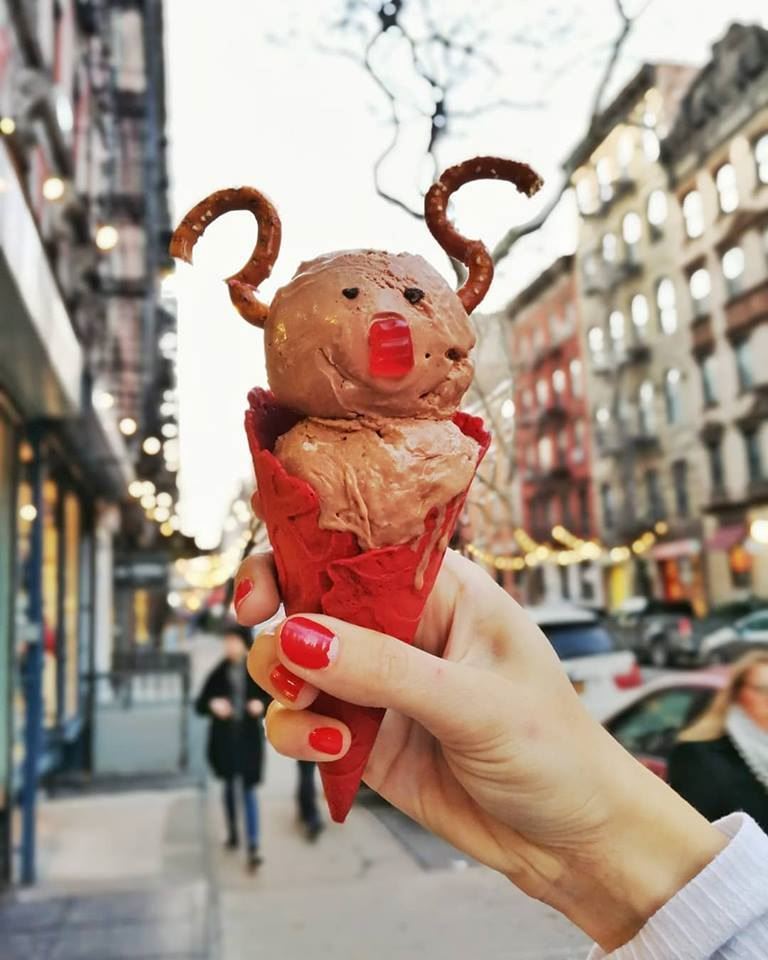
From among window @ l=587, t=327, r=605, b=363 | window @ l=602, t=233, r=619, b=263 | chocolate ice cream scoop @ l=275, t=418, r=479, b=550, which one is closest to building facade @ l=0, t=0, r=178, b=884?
chocolate ice cream scoop @ l=275, t=418, r=479, b=550

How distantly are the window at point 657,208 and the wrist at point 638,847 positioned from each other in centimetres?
2433

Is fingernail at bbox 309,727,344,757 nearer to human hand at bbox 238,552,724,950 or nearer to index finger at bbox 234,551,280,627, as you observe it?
human hand at bbox 238,552,724,950

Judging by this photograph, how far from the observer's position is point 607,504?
2962cm

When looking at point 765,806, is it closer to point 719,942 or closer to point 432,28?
point 719,942

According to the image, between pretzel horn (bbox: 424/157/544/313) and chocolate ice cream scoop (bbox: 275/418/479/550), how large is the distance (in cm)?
28

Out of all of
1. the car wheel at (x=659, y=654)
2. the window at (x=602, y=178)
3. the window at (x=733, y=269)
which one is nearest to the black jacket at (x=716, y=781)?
the window at (x=602, y=178)

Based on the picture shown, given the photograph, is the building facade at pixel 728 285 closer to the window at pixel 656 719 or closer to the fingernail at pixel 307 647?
the window at pixel 656 719

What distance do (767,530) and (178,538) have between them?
16144mm

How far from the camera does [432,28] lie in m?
3.39

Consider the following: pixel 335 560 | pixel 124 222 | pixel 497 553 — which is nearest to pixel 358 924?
pixel 497 553

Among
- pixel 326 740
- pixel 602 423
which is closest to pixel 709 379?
pixel 602 423

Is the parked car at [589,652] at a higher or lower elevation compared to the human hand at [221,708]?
higher

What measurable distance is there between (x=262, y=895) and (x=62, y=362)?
157 inches

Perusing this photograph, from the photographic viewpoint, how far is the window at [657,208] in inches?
914
